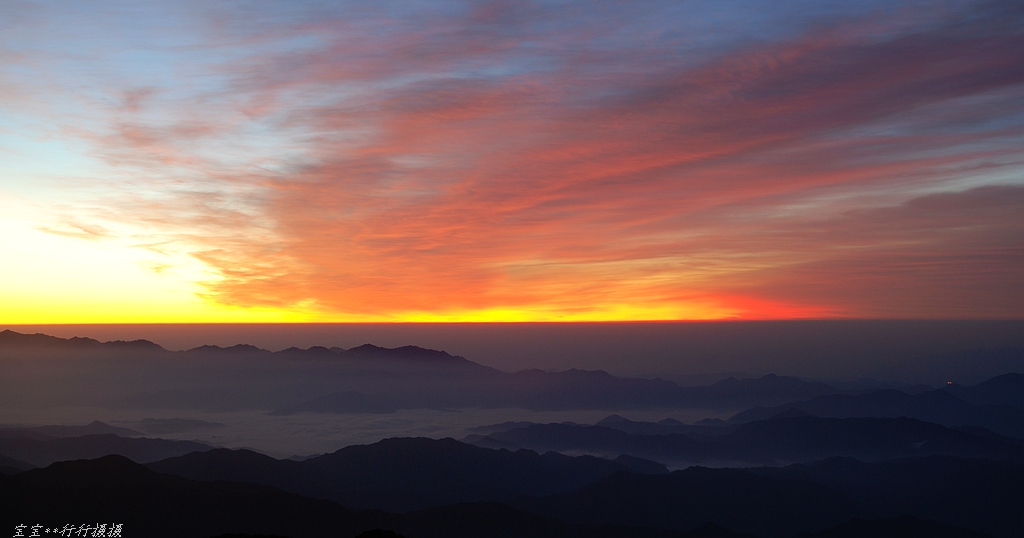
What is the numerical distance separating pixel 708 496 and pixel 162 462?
536ft

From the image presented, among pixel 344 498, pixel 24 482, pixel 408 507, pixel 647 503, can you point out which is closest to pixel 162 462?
pixel 24 482

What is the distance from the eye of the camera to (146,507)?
450 feet

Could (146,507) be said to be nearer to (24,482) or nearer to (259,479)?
(24,482)
